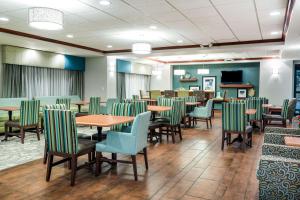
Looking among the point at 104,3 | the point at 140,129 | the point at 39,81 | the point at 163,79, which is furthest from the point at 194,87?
the point at 140,129

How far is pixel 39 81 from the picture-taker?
27.2 ft

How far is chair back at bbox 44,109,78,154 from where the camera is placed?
3.04 m

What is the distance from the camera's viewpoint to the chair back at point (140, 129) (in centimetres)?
325

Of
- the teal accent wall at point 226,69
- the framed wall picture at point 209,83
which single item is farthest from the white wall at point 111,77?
the framed wall picture at point 209,83

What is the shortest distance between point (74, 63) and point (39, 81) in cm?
163

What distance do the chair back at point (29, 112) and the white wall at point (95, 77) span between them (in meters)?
4.20

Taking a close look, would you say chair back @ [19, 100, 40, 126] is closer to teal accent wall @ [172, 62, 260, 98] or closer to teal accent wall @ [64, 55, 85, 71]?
teal accent wall @ [64, 55, 85, 71]

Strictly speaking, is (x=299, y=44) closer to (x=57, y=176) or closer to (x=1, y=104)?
(x=57, y=176)

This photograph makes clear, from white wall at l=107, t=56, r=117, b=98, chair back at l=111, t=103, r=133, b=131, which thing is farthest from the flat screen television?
chair back at l=111, t=103, r=133, b=131

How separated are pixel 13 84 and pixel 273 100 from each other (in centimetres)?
1012

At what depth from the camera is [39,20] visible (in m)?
3.66

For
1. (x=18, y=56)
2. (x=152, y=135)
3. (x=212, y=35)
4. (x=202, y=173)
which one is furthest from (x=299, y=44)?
(x=18, y=56)

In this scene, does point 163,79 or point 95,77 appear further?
point 163,79

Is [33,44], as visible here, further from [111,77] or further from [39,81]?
[111,77]
